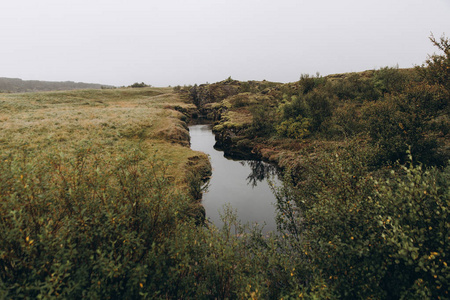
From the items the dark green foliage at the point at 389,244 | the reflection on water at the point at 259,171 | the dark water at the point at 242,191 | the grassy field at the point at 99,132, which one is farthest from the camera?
the reflection on water at the point at 259,171

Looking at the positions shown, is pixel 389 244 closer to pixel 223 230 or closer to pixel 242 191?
pixel 223 230

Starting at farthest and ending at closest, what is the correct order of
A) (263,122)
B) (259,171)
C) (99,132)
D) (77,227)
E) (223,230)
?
(263,122), (99,132), (259,171), (223,230), (77,227)

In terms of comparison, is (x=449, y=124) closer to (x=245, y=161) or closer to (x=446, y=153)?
(x=446, y=153)

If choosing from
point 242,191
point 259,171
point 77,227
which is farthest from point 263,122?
point 77,227

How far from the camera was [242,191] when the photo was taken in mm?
24031

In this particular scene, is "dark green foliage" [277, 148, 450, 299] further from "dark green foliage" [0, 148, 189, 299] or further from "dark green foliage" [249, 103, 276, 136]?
"dark green foliage" [249, 103, 276, 136]

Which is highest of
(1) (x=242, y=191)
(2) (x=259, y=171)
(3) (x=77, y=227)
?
(3) (x=77, y=227)

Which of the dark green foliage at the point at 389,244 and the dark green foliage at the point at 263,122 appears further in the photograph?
the dark green foliage at the point at 263,122

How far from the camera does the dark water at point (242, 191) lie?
1877cm

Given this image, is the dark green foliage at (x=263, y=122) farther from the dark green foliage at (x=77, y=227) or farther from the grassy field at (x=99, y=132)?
the dark green foliage at (x=77, y=227)

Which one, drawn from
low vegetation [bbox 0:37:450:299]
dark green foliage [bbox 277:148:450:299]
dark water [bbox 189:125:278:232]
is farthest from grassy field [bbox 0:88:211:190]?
dark green foliage [bbox 277:148:450:299]

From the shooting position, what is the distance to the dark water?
739 inches

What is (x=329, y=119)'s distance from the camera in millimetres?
31625

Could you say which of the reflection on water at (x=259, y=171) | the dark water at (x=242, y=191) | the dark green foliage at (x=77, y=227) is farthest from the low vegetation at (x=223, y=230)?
the reflection on water at (x=259, y=171)
